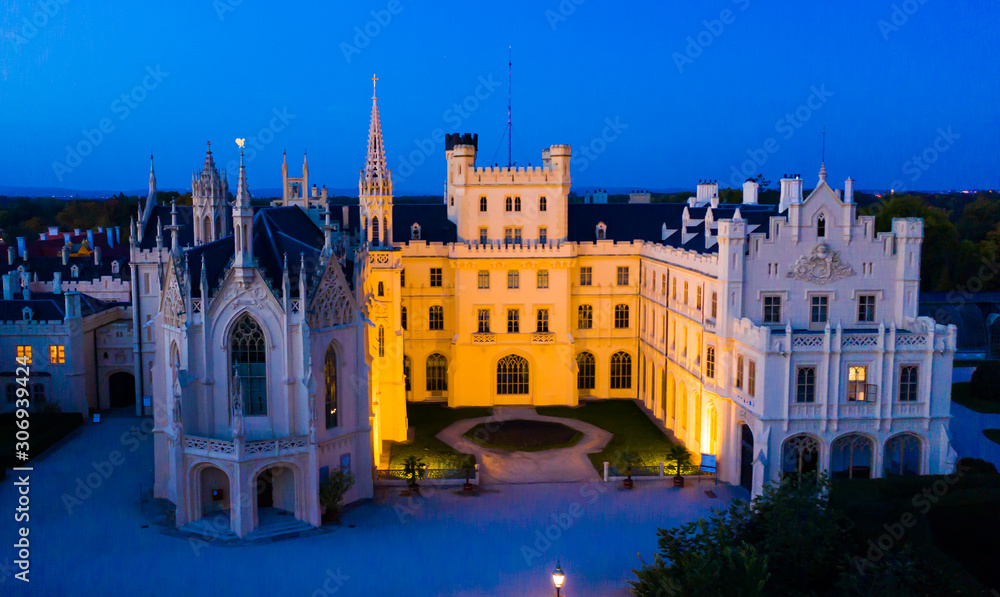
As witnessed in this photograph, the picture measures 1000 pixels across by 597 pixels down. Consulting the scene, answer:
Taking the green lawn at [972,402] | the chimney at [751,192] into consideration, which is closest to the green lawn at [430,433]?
the chimney at [751,192]

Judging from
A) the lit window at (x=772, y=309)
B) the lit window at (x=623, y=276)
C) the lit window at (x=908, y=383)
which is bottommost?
the lit window at (x=908, y=383)

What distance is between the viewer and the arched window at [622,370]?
52375 mm

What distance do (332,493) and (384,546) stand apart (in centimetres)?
343

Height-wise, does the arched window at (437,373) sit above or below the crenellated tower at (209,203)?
below

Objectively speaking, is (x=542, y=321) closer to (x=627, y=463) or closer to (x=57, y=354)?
(x=627, y=463)

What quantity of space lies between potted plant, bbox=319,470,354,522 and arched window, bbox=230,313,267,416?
3.71 meters

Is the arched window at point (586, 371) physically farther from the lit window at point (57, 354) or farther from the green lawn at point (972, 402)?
the lit window at point (57, 354)

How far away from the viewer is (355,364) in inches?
1352

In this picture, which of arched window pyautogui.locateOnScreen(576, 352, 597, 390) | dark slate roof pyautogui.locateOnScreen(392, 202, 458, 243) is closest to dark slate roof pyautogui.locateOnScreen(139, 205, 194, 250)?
dark slate roof pyautogui.locateOnScreen(392, 202, 458, 243)

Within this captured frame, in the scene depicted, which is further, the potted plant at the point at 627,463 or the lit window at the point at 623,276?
the lit window at the point at 623,276

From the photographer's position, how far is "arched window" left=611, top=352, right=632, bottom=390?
5238 cm

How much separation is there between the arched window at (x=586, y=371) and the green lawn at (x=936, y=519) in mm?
25329

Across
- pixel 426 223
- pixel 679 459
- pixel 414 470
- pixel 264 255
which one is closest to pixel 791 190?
pixel 679 459

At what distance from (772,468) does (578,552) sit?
1001 centimetres
